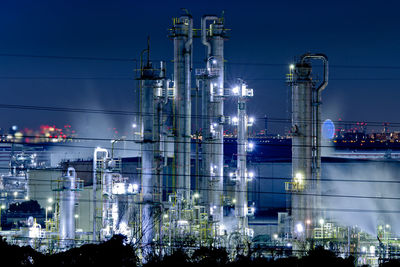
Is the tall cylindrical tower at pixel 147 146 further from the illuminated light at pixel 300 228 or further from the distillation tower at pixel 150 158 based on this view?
the illuminated light at pixel 300 228

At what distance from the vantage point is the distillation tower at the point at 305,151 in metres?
23.2

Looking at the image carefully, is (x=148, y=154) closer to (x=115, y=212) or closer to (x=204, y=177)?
(x=115, y=212)

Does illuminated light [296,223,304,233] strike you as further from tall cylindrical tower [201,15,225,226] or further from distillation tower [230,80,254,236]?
tall cylindrical tower [201,15,225,226]

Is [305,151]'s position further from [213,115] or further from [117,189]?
[117,189]

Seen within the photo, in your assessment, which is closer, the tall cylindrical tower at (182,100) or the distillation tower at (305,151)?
the distillation tower at (305,151)

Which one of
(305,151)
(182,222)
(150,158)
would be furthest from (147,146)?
(305,151)

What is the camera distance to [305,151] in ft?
76.7

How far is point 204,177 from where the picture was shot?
1077 inches

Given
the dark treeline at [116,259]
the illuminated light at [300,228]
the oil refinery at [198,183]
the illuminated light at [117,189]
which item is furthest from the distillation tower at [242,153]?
the dark treeline at [116,259]

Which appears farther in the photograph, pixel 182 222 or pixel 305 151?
pixel 182 222

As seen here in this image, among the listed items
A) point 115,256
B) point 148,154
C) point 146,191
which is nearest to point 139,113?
point 148,154

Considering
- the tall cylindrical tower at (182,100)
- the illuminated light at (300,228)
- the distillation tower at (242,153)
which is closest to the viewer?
the illuminated light at (300,228)

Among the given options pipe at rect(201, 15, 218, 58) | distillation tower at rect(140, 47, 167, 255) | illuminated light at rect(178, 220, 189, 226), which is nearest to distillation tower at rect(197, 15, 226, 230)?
pipe at rect(201, 15, 218, 58)

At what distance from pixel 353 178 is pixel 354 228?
20.7 metres
